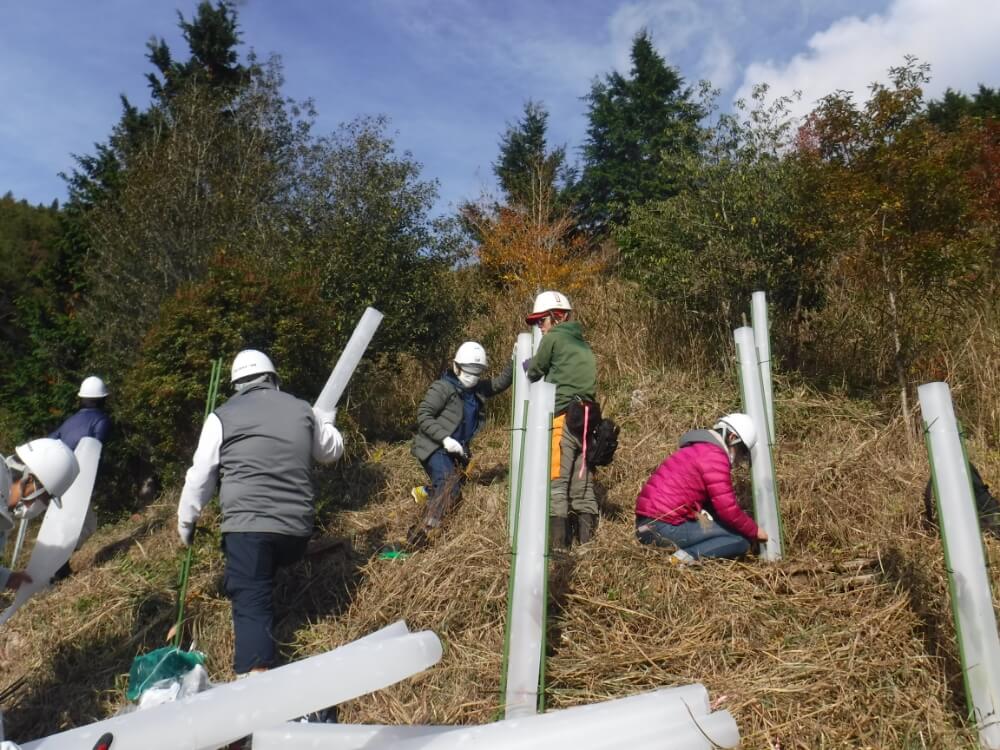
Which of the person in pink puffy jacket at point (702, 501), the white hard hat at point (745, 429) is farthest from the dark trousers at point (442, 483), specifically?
the white hard hat at point (745, 429)

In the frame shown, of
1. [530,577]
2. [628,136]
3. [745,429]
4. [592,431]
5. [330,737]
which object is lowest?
[330,737]

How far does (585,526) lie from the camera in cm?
496

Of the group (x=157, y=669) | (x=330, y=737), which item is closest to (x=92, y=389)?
(x=157, y=669)

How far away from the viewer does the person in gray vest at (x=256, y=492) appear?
3668 mm

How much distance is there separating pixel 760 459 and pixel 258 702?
3060mm

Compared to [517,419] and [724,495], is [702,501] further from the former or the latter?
[517,419]

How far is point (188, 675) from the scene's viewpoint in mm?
3361

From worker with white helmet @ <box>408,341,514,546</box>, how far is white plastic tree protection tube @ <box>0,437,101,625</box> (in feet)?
7.28

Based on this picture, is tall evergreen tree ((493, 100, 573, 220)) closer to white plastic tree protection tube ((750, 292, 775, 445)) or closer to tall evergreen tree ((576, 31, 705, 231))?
tall evergreen tree ((576, 31, 705, 231))

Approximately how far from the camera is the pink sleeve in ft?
13.8

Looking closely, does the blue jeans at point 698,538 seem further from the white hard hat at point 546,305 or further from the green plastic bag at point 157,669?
the green plastic bag at point 157,669

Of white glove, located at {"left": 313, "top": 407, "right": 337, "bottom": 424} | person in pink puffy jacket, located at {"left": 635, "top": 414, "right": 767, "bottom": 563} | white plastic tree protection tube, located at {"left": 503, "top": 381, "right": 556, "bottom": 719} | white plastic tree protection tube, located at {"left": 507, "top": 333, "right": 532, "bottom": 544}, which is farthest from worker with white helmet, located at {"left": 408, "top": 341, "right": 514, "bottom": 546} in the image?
white plastic tree protection tube, located at {"left": 503, "top": 381, "right": 556, "bottom": 719}

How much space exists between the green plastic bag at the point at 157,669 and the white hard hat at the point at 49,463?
2.69ft

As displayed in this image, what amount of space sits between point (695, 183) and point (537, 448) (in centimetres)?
630
